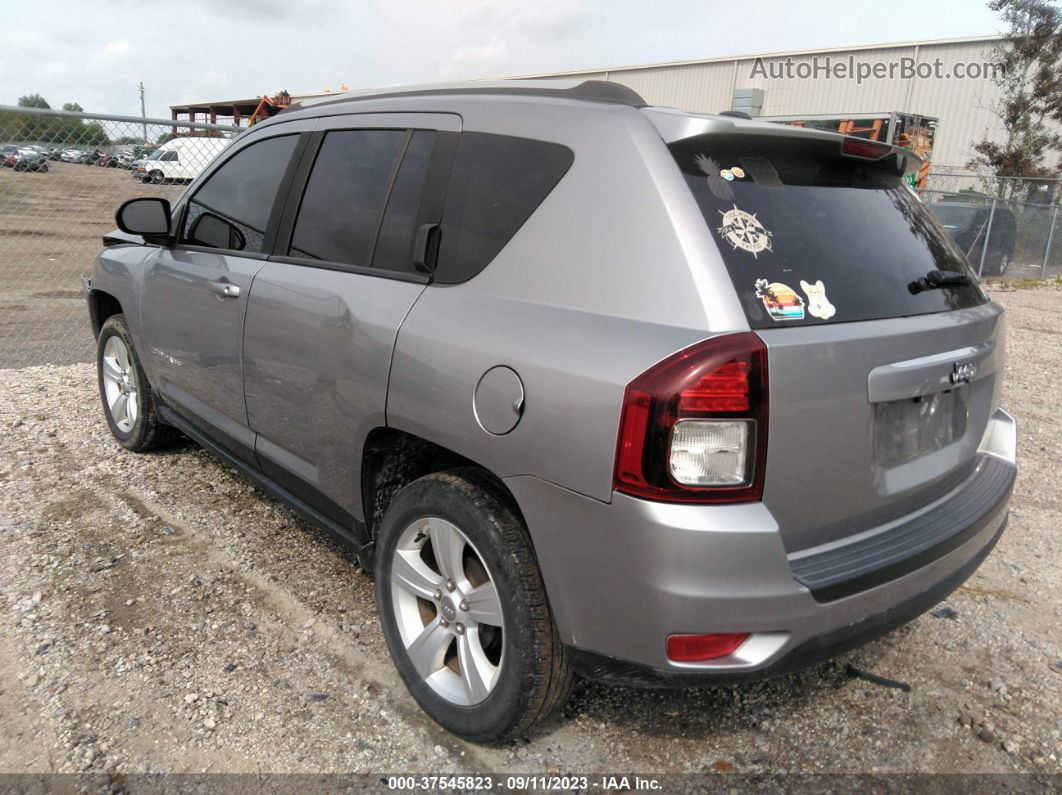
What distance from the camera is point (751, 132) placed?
2.13 metres

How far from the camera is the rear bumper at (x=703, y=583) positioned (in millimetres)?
1847

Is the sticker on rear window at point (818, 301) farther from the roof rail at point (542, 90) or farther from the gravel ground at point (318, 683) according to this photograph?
the gravel ground at point (318, 683)

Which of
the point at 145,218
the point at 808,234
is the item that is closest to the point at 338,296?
the point at 808,234

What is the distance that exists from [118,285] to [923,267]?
4.08 metres

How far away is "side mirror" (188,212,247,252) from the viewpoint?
353 centimetres

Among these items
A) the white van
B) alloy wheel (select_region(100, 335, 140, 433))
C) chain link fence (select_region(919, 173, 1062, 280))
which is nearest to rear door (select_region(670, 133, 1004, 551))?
alloy wheel (select_region(100, 335, 140, 433))

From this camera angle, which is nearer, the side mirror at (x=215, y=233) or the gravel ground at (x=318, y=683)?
the gravel ground at (x=318, y=683)

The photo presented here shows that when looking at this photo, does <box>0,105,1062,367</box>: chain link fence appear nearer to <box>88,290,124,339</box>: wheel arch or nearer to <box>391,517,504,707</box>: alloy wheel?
<box>88,290,124,339</box>: wheel arch

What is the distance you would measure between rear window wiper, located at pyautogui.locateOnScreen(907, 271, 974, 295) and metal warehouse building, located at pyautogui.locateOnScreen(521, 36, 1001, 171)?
23.9 meters

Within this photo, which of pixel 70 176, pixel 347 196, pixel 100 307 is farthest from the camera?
pixel 70 176

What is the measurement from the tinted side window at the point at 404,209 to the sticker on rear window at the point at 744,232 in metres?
1.04

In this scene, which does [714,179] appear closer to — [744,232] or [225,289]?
[744,232]

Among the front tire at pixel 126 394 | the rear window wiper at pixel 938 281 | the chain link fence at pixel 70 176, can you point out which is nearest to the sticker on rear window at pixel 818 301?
the rear window wiper at pixel 938 281

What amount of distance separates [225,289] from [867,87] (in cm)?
3072
